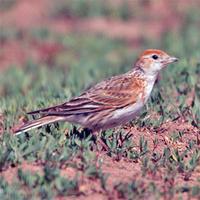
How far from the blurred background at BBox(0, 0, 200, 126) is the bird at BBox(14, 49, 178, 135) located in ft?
7.51

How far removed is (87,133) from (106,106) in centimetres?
39

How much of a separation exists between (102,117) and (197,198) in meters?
1.75

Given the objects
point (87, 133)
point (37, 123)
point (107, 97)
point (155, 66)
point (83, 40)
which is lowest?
point (83, 40)

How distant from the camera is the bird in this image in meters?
8.59

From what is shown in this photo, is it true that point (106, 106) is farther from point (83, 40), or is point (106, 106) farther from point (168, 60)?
point (83, 40)

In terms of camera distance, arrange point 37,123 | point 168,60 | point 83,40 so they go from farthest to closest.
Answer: point 83,40 < point 168,60 < point 37,123

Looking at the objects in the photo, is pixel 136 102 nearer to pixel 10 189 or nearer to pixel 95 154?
pixel 95 154

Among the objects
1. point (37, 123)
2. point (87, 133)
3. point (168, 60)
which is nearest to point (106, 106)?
point (87, 133)

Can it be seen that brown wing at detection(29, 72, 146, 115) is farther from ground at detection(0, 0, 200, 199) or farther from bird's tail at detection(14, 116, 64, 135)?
ground at detection(0, 0, 200, 199)

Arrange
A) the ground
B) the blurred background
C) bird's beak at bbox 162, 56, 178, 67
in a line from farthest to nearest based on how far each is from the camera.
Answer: the blurred background → bird's beak at bbox 162, 56, 178, 67 → the ground

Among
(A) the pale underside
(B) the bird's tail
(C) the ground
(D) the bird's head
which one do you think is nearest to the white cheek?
(D) the bird's head

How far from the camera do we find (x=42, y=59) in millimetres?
18031

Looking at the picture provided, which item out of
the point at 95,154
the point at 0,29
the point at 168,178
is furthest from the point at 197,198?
the point at 0,29

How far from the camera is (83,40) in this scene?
19141mm
